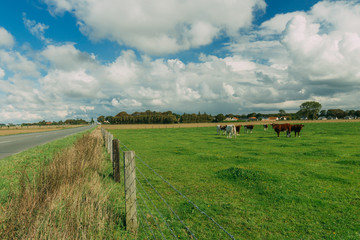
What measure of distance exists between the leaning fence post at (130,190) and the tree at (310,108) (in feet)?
480

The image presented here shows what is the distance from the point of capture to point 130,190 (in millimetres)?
4316

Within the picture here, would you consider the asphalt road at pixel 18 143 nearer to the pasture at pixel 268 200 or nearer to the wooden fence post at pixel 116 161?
the wooden fence post at pixel 116 161

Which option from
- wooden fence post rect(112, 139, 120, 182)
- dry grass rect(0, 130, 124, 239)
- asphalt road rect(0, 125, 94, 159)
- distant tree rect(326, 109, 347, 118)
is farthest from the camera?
distant tree rect(326, 109, 347, 118)

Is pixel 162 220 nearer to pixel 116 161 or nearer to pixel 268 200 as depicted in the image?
pixel 116 161

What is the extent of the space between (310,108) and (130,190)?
147637 mm

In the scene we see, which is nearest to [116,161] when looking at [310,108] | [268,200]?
[268,200]

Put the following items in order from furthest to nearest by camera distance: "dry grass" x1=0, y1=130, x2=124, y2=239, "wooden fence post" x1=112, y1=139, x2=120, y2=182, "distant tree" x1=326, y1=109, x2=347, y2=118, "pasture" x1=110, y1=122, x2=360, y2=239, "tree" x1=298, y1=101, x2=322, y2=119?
"distant tree" x1=326, y1=109, x2=347, y2=118 < "tree" x1=298, y1=101, x2=322, y2=119 < "wooden fence post" x1=112, y1=139, x2=120, y2=182 < "pasture" x1=110, y1=122, x2=360, y2=239 < "dry grass" x1=0, y1=130, x2=124, y2=239

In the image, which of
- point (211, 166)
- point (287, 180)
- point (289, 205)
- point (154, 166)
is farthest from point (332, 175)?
point (154, 166)

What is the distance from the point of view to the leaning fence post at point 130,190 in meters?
4.33

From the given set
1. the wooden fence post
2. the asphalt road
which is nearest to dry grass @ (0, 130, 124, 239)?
the wooden fence post

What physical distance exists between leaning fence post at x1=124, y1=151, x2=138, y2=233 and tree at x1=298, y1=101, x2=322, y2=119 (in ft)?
480

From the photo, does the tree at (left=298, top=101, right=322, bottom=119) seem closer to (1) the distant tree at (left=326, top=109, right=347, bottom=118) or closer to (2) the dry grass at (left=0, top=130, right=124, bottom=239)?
(1) the distant tree at (left=326, top=109, right=347, bottom=118)

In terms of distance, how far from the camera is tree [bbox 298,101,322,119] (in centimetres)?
12412

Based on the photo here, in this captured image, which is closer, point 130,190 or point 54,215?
point 54,215
